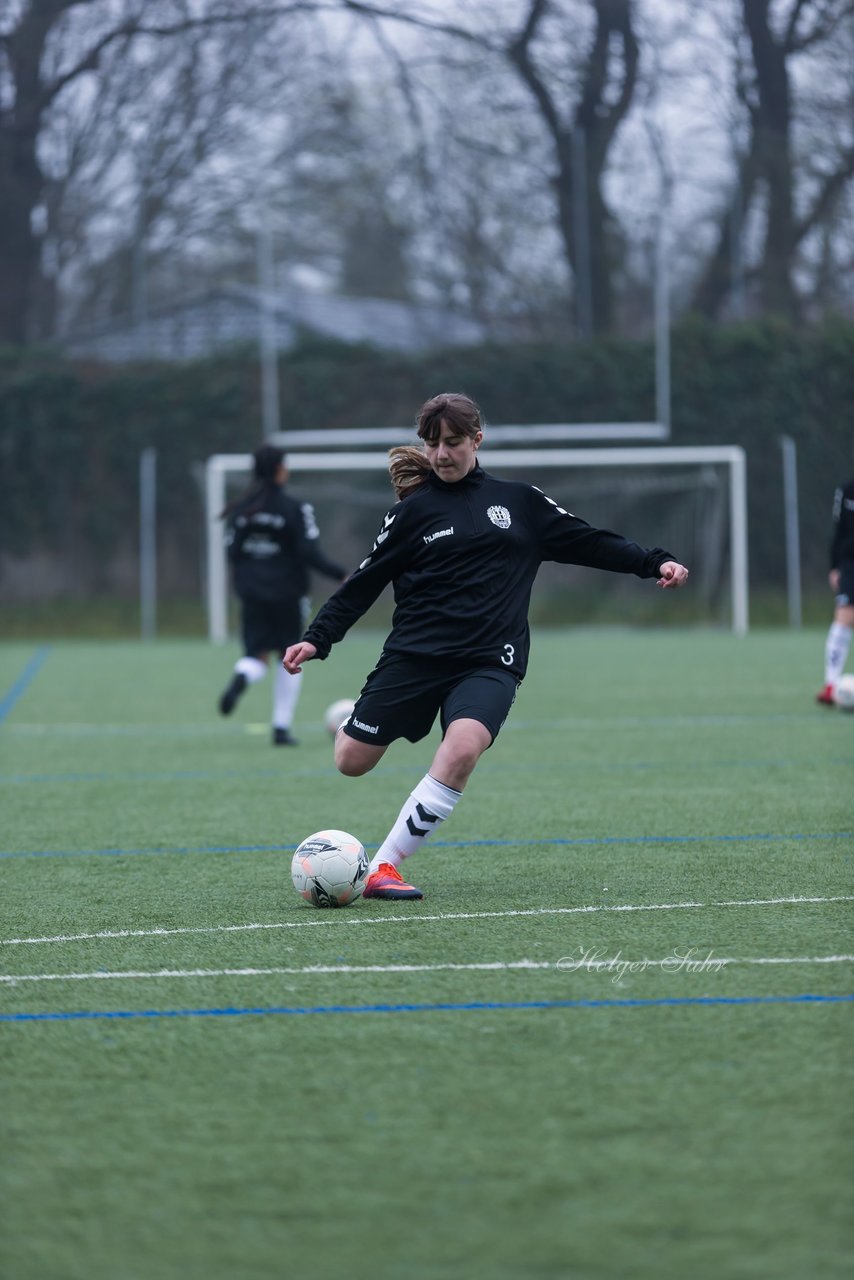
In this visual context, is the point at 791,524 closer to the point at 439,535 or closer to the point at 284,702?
the point at 284,702

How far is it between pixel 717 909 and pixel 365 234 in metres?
27.6

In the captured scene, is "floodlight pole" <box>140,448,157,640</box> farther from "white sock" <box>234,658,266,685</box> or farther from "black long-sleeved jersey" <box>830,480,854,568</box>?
"black long-sleeved jersey" <box>830,480,854,568</box>

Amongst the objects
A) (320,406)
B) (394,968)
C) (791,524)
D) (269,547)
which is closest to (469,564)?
(394,968)

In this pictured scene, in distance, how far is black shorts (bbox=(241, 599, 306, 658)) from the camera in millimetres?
11164

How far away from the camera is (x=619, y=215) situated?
26.6 meters

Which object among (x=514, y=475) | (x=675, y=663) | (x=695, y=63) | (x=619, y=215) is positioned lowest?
(x=675, y=663)

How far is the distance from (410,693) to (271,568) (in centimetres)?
571

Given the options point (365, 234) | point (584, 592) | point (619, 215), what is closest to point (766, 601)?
point (584, 592)

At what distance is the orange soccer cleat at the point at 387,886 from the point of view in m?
5.38

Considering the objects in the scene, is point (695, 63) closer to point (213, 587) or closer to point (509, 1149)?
point (213, 587)

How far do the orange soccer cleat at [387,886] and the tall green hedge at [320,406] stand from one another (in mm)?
22128

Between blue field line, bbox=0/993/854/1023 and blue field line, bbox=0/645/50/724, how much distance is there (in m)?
9.19

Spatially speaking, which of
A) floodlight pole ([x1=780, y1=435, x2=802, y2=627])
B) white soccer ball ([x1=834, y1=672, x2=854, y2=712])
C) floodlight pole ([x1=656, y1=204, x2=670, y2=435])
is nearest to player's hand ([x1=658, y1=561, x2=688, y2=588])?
white soccer ball ([x1=834, y1=672, x2=854, y2=712])

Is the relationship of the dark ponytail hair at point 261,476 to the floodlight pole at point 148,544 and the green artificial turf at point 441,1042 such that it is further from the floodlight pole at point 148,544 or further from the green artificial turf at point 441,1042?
the floodlight pole at point 148,544
